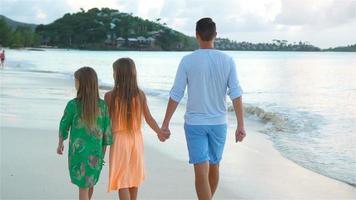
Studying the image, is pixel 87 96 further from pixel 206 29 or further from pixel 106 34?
pixel 106 34

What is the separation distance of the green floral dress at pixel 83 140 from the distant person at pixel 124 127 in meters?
0.14

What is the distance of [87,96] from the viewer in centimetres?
425

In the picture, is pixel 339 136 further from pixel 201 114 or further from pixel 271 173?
pixel 201 114

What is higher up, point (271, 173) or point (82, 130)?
point (82, 130)

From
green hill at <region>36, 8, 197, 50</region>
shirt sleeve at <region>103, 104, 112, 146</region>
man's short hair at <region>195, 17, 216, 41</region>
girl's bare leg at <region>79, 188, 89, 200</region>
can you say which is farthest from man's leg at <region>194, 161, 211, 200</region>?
green hill at <region>36, 8, 197, 50</region>

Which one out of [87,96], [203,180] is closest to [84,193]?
[87,96]

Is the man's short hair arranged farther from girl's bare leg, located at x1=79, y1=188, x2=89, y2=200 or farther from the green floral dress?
girl's bare leg, located at x1=79, y1=188, x2=89, y2=200

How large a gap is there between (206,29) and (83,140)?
1.37m

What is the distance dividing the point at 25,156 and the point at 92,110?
272 centimetres

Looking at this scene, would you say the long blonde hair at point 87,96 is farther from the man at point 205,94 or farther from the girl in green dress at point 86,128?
the man at point 205,94

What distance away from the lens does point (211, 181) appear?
15.8 feet

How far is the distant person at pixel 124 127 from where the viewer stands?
447cm

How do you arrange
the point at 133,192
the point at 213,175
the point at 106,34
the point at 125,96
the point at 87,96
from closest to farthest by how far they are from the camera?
the point at 87,96 → the point at 125,96 → the point at 133,192 → the point at 213,175 → the point at 106,34

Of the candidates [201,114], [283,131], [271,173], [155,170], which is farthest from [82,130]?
[283,131]
